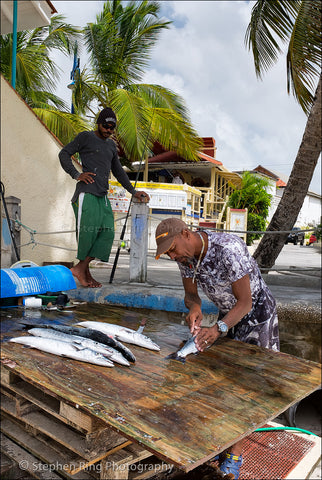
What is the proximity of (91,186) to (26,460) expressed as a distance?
9.64ft

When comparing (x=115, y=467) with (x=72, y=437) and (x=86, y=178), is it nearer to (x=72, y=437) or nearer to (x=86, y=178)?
(x=72, y=437)

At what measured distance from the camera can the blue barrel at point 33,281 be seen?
3598 millimetres

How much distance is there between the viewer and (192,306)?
2928mm

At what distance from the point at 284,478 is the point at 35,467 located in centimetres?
175

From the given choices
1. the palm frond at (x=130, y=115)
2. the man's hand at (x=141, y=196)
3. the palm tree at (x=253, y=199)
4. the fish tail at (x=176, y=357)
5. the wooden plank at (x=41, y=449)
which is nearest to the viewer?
the wooden plank at (x=41, y=449)

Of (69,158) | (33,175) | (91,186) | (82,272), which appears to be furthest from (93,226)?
(33,175)

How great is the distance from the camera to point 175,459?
145 cm

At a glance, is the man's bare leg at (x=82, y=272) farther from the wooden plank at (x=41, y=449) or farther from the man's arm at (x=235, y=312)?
the man's arm at (x=235, y=312)

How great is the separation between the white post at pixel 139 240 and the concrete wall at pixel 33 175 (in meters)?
2.57

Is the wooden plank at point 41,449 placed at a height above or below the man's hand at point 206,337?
below

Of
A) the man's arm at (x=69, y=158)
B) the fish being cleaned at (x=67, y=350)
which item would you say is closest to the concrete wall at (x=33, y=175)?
the man's arm at (x=69, y=158)

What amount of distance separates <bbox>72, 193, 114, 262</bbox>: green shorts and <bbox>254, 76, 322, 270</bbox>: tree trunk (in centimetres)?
289

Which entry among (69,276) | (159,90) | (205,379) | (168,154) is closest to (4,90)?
(69,276)

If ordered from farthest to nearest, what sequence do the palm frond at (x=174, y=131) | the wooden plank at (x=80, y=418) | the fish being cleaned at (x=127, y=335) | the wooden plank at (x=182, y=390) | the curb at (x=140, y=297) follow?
the palm frond at (x=174, y=131), the curb at (x=140, y=297), the fish being cleaned at (x=127, y=335), the wooden plank at (x=80, y=418), the wooden plank at (x=182, y=390)
